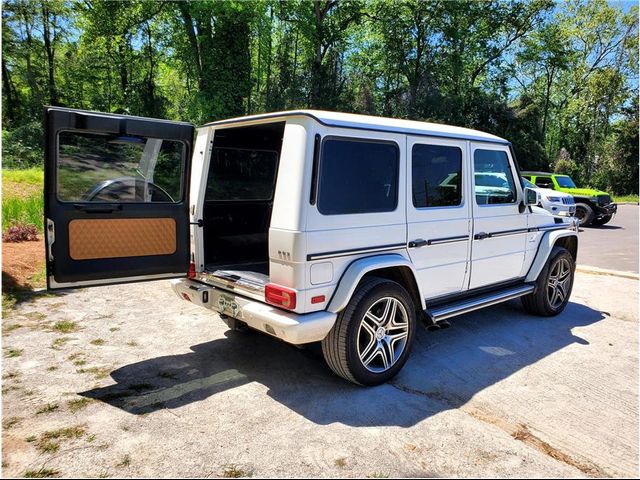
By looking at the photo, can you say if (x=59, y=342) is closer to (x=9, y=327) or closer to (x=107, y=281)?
(x=9, y=327)

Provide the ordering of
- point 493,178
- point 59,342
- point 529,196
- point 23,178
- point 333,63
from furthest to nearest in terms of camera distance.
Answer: point 333,63
point 23,178
point 529,196
point 493,178
point 59,342

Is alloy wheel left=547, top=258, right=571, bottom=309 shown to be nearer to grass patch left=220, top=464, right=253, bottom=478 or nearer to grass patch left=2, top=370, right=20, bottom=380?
grass patch left=220, top=464, right=253, bottom=478

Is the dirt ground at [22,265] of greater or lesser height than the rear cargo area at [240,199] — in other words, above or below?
below

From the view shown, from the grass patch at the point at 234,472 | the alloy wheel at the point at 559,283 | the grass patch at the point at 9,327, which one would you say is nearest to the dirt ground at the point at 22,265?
the grass patch at the point at 9,327

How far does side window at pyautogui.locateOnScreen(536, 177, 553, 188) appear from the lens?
16188 millimetres

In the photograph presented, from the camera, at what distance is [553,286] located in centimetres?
570

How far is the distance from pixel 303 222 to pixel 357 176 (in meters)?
0.73

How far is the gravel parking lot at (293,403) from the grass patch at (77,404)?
0.05 ft

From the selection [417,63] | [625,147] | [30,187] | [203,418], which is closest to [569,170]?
[625,147]

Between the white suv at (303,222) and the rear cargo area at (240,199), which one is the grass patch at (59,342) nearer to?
the white suv at (303,222)

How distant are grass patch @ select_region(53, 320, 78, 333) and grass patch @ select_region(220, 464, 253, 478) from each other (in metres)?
3.02

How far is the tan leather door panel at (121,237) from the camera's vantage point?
338 cm

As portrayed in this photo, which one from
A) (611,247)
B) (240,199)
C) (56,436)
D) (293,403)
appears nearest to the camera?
(56,436)

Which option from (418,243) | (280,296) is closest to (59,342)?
(280,296)
